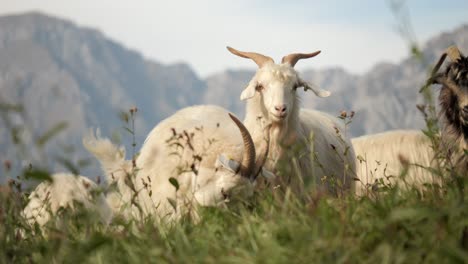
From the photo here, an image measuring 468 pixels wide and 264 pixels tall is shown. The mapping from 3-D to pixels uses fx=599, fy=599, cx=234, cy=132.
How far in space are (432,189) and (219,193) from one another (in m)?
2.46

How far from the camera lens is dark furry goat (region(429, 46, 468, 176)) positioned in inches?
228

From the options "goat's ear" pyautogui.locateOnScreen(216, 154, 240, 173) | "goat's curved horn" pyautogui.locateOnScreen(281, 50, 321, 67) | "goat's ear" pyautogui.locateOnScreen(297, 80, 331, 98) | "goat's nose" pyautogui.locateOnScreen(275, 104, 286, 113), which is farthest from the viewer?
"goat's curved horn" pyautogui.locateOnScreen(281, 50, 321, 67)

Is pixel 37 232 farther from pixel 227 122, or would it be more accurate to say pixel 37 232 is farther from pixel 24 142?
pixel 227 122

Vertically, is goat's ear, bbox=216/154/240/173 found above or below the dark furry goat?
below

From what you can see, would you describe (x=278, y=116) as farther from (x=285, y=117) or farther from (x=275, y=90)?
(x=275, y=90)

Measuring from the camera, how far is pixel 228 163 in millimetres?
6137

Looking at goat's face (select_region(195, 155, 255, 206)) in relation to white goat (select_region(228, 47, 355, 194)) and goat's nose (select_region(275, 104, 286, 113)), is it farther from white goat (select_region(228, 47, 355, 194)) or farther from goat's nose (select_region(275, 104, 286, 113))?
goat's nose (select_region(275, 104, 286, 113))

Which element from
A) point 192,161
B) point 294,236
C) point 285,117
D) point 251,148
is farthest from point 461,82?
point 294,236

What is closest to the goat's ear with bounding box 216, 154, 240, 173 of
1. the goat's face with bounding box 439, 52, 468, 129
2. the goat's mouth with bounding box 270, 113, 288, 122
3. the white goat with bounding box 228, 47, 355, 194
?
the white goat with bounding box 228, 47, 355, 194

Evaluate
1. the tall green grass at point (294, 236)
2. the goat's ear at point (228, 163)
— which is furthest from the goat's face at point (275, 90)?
the tall green grass at point (294, 236)

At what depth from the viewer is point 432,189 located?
3803 millimetres

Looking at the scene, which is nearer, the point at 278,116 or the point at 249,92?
the point at 278,116

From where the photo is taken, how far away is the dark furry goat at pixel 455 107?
5.80 meters

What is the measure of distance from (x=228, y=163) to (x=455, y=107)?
2378 millimetres
